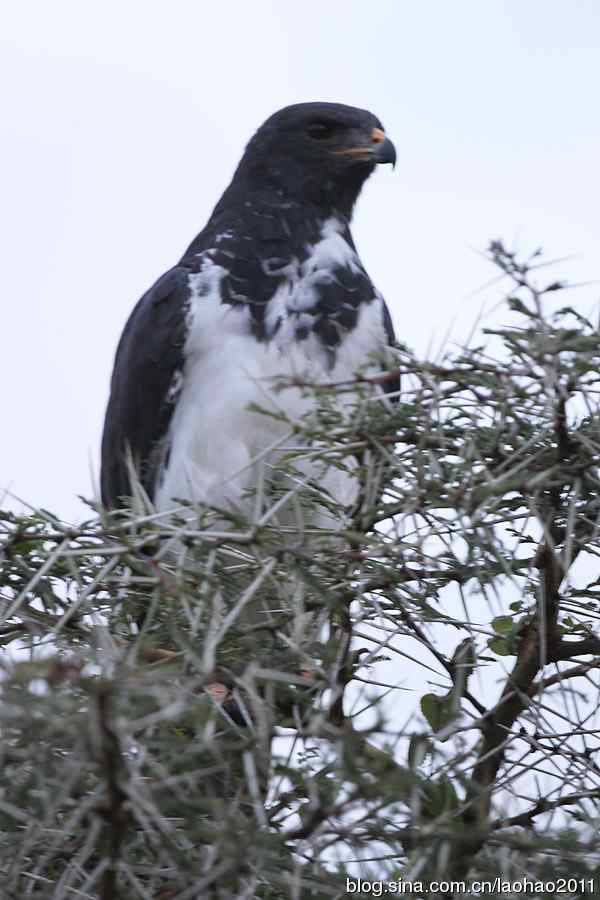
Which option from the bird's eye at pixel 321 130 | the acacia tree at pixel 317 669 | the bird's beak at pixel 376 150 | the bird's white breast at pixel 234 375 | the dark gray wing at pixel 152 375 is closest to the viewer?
the acacia tree at pixel 317 669

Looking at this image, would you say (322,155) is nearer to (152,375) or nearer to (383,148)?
(383,148)

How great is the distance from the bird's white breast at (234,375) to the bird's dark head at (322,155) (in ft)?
2.03

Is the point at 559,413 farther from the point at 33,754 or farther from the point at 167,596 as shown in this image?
the point at 33,754

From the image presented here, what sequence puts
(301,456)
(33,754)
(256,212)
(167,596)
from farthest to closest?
(256,212), (301,456), (167,596), (33,754)

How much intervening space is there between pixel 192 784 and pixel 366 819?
231 millimetres

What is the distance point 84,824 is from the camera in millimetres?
2137

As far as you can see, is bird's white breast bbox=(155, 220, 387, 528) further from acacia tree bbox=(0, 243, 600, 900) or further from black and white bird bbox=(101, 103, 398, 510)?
acacia tree bbox=(0, 243, 600, 900)

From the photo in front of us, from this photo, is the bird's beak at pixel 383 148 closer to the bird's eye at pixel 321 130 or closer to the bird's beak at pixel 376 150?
the bird's beak at pixel 376 150

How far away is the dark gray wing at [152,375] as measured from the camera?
4.35 m

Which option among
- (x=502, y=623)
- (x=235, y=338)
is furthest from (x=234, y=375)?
(x=502, y=623)

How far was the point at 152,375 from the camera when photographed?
4395mm

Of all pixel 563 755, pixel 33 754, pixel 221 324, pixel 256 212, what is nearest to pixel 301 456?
pixel 563 755

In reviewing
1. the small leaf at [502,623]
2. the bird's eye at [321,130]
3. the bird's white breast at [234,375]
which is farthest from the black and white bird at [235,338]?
the small leaf at [502,623]

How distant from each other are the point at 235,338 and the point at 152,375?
12.0 inches
